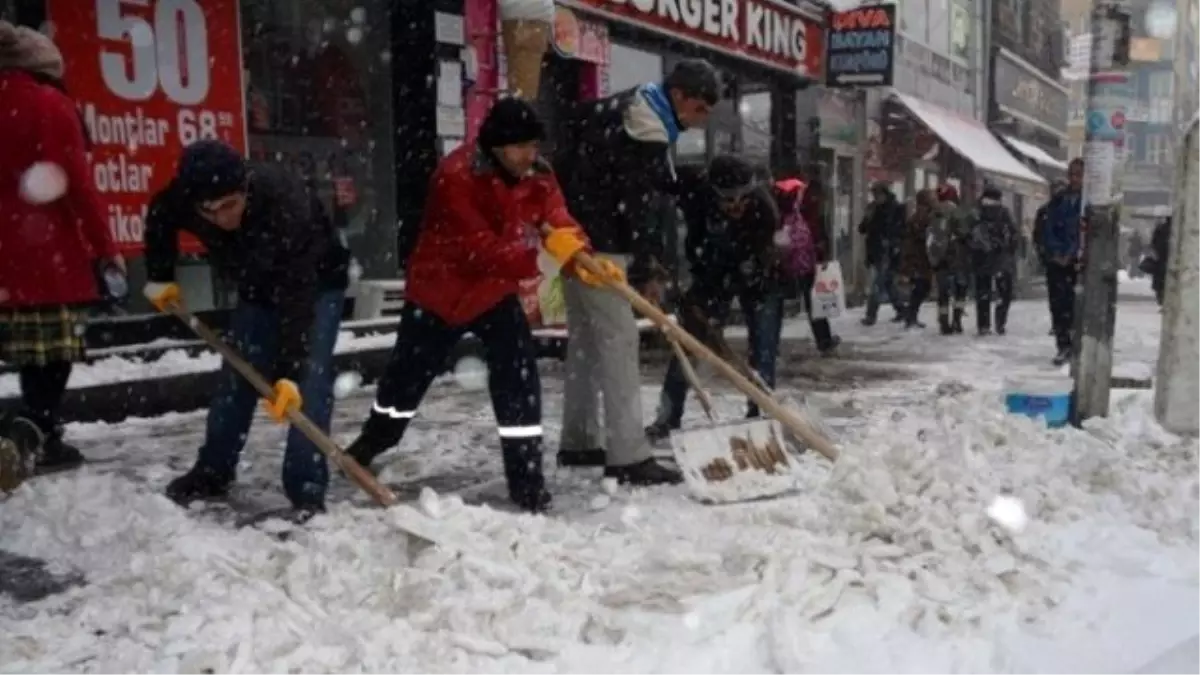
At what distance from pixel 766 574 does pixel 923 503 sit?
0.70m

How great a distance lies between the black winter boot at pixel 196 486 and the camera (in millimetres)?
4738

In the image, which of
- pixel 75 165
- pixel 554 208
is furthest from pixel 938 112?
pixel 75 165

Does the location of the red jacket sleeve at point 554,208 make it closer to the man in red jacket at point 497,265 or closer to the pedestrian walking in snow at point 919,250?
the man in red jacket at point 497,265

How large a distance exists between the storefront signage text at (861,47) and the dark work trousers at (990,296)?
498 cm

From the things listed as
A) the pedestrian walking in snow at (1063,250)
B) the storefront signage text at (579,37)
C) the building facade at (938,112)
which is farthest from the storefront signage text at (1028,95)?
the pedestrian walking in snow at (1063,250)

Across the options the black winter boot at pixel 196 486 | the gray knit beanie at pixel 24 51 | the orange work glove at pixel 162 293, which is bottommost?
the black winter boot at pixel 196 486

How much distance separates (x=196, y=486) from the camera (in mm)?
4777

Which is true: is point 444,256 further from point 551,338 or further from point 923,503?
point 551,338

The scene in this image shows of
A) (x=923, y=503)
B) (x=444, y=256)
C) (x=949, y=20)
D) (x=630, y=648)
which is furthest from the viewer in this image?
(x=949, y=20)

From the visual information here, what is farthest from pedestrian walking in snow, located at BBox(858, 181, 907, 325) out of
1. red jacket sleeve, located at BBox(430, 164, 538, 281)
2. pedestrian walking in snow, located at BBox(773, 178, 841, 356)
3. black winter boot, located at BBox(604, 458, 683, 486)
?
red jacket sleeve, located at BBox(430, 164, 538, 281)

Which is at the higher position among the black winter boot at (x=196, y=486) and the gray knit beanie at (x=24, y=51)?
the gray knit beanie at (x=24, y=51)

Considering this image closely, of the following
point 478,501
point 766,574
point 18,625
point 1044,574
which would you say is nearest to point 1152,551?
point 1044,574

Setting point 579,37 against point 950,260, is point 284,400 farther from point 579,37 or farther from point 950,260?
point 950,260

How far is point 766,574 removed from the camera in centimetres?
350
